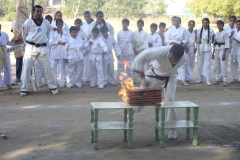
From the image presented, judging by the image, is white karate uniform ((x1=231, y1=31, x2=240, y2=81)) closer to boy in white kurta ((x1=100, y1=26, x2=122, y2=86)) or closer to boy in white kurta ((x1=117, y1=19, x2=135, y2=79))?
boy in white kurta ((x1=117, y1=19, x2=135, y2=79))

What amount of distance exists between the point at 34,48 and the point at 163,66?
480 centimetres

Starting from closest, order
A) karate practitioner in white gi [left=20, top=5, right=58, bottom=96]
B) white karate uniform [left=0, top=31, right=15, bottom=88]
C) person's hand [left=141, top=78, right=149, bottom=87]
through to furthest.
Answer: person's hand [left=141, top=78, right=149, bottom=87]
karate practitioner in white gi [left=20, top=5, right=58, bottom=96]
white karate uniform [left=0, top=31, right=15, bottom=88]

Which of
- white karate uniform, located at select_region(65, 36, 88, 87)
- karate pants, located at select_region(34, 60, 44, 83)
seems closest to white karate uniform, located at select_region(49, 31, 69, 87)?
white karate uniform, located at select_region(65, 36, 88, 87)

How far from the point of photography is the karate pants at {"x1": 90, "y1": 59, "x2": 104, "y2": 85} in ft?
38.2

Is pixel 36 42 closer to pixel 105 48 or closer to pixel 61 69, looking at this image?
pixel 61 69

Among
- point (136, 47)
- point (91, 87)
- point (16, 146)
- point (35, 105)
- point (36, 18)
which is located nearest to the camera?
point (16, 146)

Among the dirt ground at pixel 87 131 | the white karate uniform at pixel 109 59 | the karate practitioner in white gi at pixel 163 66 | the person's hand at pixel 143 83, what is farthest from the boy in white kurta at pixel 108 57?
the person's hand at pixel 143 83

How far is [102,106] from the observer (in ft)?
19.5

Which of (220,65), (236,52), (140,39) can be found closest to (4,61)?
(140,39)

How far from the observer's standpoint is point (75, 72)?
11891mm

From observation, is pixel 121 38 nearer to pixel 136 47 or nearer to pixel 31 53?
pixel 136 47

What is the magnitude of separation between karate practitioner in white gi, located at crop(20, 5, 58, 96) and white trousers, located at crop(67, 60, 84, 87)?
1.24 m

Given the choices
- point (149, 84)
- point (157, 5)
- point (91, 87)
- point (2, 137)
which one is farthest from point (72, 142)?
point (157, 5)

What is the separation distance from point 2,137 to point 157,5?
42346mm
